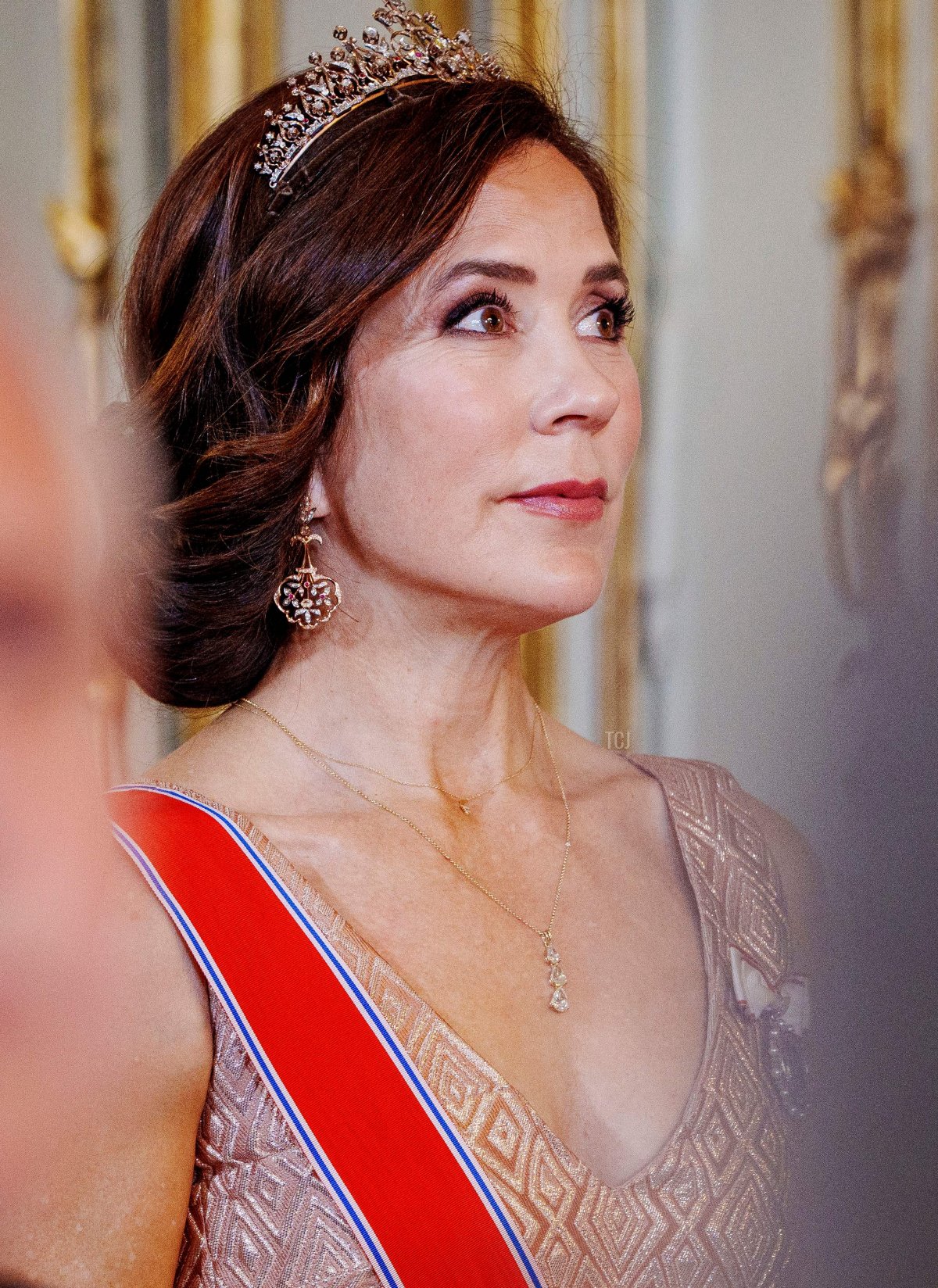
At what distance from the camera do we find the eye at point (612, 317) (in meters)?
0.85

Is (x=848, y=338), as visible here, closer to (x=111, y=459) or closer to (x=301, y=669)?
(x=111, y=459)

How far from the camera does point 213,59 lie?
90 cm

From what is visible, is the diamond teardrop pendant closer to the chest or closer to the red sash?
the chest

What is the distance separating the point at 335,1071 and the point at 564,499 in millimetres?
343

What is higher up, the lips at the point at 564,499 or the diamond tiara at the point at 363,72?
the diamond tiara at the point at 363,72

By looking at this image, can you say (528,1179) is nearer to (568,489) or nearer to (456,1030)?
(456,1030)

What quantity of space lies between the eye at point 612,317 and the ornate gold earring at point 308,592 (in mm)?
222

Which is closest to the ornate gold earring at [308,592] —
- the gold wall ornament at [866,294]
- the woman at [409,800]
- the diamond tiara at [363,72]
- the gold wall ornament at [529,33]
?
the woman at [409,800]

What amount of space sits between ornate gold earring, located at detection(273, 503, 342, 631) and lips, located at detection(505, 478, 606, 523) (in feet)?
0.54

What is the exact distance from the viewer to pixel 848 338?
0.39 meters

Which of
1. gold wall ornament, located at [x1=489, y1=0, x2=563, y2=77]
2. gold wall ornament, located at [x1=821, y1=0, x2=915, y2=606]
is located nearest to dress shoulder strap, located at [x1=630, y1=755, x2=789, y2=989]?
gold wall ornament, located at [x1=821, y1=0, x2=915, y2=606]

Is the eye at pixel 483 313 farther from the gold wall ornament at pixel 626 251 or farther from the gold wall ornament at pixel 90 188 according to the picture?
the gold wall ornament at pixel 90 188

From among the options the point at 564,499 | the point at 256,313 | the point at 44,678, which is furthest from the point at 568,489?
the point at 44,678

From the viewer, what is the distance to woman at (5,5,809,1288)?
0.69 m
